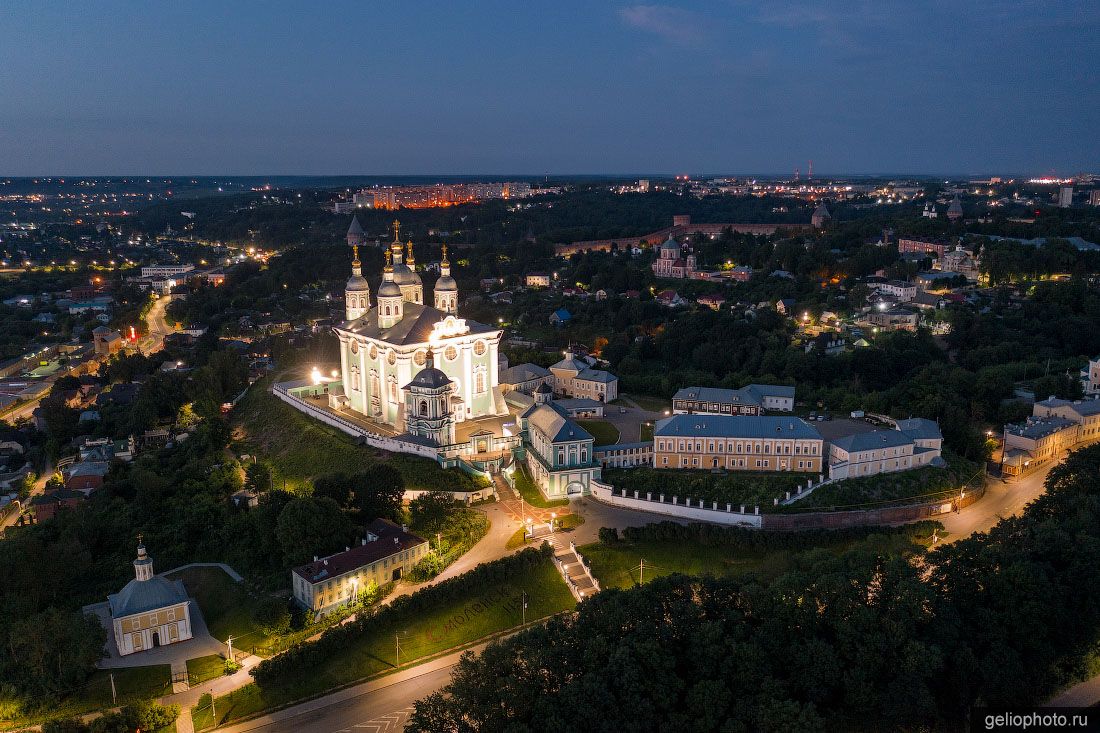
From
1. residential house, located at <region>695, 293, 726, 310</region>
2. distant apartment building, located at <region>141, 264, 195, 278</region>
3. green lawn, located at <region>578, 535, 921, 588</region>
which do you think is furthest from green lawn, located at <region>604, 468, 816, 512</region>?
distant apartment building, located at <region>141, 264, 195, 278</region>

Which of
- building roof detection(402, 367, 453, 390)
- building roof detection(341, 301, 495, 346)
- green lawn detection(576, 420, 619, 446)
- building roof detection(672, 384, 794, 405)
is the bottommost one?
green lawn detection(576, 420, 619, 446)

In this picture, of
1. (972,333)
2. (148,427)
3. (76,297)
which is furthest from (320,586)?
(76,297)

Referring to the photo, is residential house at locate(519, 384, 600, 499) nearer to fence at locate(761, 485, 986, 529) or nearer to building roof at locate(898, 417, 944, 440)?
fence at locate(761, 485, 986, 529)

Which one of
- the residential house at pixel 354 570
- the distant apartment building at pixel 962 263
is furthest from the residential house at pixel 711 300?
the residential house at pixel 354 570

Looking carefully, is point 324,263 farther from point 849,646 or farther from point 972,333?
point 849,646

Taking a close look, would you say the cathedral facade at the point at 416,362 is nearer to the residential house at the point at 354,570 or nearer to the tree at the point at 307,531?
the tree at the point at 307,531
